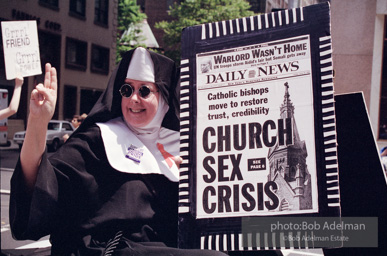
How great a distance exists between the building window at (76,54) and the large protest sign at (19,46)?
22.6 meters

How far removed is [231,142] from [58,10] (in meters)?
25.5

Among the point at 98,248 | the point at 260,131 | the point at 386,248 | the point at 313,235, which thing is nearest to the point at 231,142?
the point at 260,131

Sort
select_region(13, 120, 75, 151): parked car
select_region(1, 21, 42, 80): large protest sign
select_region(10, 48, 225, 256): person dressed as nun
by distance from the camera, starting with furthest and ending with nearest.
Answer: select_region(13, 120, 75, 151): parked car, select_region(1, 21, 42, 80): large protest sign, select_region(10, 48, 225, 256): person dressed as nun

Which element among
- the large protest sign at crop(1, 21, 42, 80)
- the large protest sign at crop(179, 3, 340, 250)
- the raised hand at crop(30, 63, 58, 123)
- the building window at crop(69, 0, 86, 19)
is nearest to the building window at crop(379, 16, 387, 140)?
the large protest sign at crop(1, 21, 42, 80)

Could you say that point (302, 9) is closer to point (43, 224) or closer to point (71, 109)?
point (43, 224)

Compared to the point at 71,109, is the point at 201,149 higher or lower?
lower

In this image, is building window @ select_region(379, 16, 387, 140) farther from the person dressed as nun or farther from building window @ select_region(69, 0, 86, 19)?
building window @ select_region(69, 0, 86, 19)

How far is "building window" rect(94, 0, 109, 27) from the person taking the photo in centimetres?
2916

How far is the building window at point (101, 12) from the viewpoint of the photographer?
29158 millimetres

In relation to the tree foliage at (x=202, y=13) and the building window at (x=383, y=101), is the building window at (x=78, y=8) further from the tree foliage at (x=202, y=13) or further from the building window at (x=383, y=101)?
the building window at (x=383, y=101)

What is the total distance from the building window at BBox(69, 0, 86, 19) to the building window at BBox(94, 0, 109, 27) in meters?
1.16

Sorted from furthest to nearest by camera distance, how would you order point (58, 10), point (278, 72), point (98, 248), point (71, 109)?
point (71, 109) → point (58, 10) → point (98, 248) → point (278, 72)

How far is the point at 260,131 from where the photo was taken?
216cm

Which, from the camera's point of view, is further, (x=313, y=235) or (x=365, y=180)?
(x=365, y=180)
